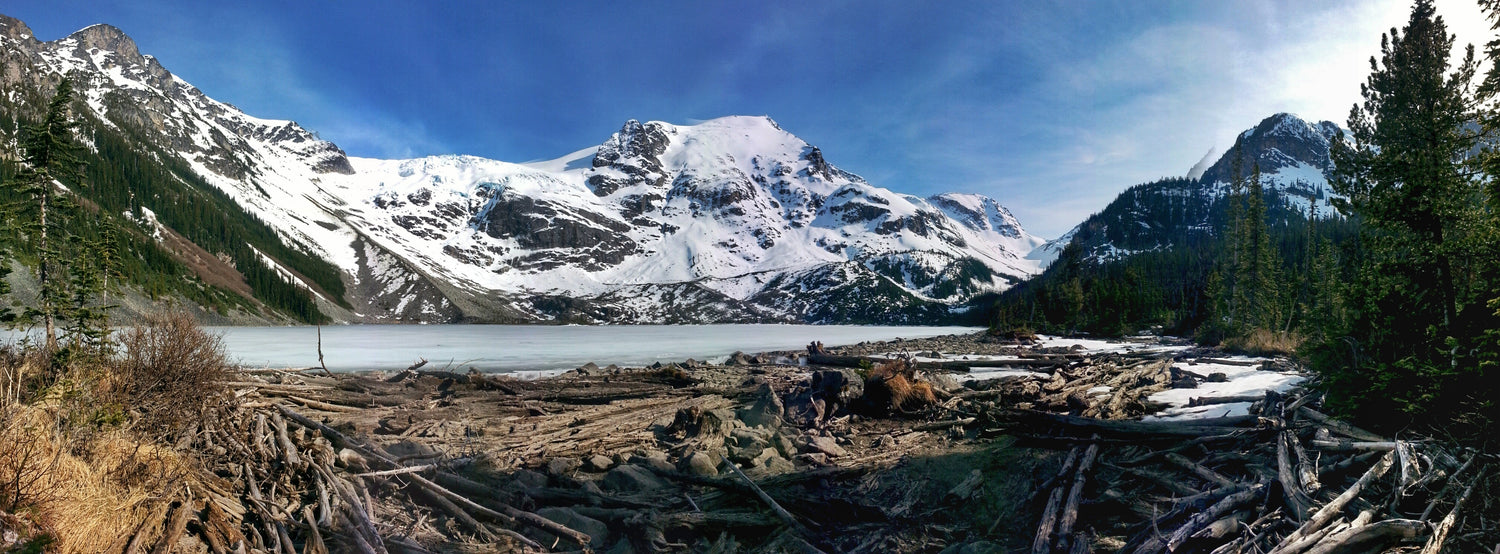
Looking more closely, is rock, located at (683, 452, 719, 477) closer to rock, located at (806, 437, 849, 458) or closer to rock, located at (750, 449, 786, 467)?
rock, located at (750, 449, 786, 467)

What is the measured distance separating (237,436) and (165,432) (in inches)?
34.9

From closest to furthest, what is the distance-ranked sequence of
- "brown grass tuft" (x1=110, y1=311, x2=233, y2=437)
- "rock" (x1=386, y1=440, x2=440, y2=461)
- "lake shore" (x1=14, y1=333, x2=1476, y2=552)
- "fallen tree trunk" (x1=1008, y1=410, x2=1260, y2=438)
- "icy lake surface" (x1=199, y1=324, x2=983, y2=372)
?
"lake shore" (x1=14, y1=333, x2=1476, y2=552) → "brown grass tuft" (x1=110, y1=311, x2=233, y2=437) → "fallen tree trunk" (x1=1008, y1=410, x2=1260, y2=438) → "rock" (x1=386, y1=440, x2=440, y2=461) → "icy lake surface" (x1=199, y1=324, x2=983, y2=372)

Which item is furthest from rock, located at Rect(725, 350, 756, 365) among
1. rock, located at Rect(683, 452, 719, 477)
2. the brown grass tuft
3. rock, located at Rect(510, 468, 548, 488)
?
the brown grass tuft

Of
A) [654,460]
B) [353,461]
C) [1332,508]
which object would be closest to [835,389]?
[654,460]

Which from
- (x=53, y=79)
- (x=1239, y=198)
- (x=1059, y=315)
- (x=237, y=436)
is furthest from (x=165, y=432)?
(x=53, y=79)

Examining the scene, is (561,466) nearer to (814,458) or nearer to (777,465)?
(777,465)

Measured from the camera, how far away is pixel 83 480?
5801 mm

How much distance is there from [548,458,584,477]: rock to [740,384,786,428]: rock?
503cm

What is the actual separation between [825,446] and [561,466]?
16.7 feet

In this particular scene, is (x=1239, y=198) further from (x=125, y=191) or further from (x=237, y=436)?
(x=125, y=191)

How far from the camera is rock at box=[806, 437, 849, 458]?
37.6ft

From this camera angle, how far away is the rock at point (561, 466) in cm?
979

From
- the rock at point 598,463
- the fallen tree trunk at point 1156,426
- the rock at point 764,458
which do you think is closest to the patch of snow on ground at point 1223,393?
the fallen tree trunk at point 1156,426

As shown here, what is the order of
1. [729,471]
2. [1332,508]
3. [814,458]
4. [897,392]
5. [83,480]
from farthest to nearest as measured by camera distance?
[897,392], [814,458], [729,471], [83,480], [1332,508]
